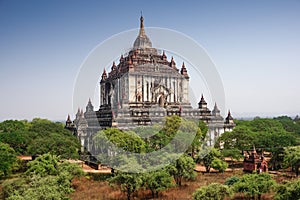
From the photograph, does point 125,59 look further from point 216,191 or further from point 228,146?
point 216,191

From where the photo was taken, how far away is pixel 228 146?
1628 inches

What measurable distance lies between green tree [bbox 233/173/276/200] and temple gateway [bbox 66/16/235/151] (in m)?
22.8

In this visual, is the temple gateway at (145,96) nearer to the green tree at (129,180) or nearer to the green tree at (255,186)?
the green tree at (129,180)

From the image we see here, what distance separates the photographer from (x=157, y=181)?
24672mm

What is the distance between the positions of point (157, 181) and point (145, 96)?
2597 centimetres

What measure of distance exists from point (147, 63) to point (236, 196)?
30.9 meters

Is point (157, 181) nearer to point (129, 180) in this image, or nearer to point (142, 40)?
point (129, 180)

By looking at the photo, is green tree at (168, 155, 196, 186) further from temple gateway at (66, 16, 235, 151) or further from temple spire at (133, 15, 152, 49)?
temple spire at (133, 15, 152, 49)

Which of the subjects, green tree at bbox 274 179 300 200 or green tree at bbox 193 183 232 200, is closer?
green tree at bbox 274 179 300 200

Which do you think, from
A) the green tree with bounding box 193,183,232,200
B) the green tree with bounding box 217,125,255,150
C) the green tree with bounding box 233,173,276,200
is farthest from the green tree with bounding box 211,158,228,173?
the green tree with bounding box 193,183,232,200

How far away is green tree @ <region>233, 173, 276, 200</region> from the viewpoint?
71.4 feet

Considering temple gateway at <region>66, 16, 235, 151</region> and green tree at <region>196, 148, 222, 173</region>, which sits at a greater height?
Result: temple gateway at <region>66, 16, 235, 151</region>

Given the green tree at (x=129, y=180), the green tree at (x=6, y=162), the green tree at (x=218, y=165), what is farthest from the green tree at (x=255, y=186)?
the green tree at (x=6, y=162)

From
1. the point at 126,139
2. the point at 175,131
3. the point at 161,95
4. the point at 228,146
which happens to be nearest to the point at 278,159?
the point at 228,146
